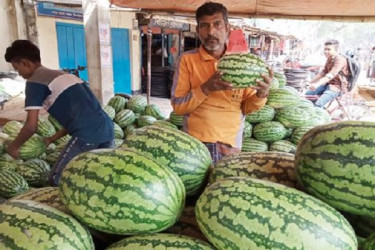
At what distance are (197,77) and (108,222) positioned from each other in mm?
1809

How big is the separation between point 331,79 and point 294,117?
3341 mm

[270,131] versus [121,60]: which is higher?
[121,60]

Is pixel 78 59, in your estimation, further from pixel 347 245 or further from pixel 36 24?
pixel 347 245

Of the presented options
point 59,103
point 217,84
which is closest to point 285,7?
point 217,84

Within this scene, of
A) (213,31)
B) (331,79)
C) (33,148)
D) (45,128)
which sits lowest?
(33,148)

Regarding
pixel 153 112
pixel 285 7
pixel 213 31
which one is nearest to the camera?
pixel 213 31

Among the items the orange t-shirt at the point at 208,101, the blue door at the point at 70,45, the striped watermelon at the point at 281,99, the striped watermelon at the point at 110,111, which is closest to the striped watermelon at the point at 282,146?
the striped watermelon at the point at 281,99

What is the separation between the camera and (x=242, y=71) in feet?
7.09

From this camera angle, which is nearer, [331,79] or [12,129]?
[12,129]

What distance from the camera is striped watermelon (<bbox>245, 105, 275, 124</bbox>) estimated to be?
397 cm

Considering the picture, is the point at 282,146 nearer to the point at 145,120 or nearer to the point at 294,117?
the point at 294,117

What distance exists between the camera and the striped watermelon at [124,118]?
461 cm

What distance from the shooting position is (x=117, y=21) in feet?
37.0

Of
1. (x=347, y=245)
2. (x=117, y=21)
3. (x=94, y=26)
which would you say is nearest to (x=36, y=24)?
(x=117, y=21)
